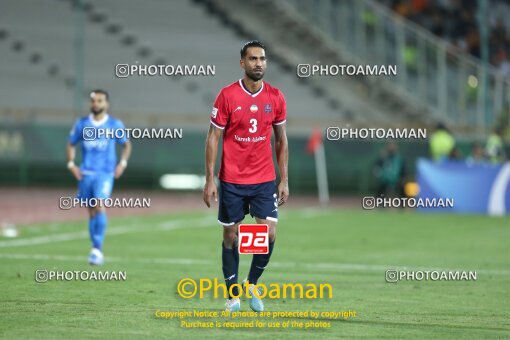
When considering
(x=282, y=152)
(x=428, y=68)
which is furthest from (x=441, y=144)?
(x=282, y=152)

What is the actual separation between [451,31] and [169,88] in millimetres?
10099

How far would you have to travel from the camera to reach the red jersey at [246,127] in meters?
10.8

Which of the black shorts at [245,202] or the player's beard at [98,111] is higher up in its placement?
the player's beard at [98,111]

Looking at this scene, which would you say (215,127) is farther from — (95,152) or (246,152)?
(95,152)

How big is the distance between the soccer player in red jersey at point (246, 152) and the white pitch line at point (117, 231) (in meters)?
8.68

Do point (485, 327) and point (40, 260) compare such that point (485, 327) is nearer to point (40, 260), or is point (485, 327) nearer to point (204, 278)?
point (204, 278)

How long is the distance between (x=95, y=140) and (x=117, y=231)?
693cm

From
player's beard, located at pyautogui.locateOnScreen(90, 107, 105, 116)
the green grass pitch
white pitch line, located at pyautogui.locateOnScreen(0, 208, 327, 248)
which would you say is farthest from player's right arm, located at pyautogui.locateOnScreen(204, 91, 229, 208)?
white pitch line, located at pyautogui.locateOnScreen(0, 208, 327, 248)

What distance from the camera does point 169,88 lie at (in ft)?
135

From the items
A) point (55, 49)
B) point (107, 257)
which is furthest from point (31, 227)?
point (55, 49)

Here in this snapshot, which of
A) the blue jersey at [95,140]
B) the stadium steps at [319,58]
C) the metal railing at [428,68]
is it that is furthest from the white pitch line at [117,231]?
the stadium steps at [319,58]

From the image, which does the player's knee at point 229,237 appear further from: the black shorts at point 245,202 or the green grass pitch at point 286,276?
the green grass pitch at point 286,276

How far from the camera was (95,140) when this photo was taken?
643 inches

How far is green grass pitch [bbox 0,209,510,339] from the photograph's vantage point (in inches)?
392
